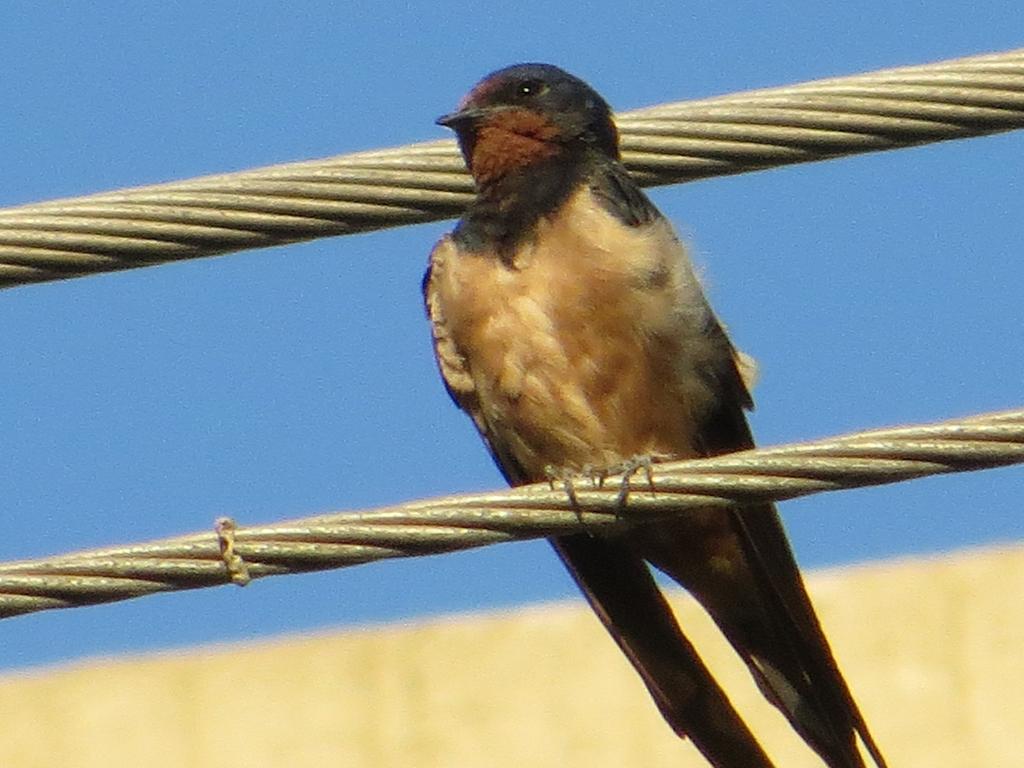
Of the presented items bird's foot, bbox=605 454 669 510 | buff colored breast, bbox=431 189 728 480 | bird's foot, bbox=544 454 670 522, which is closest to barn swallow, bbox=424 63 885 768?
buff colored breast, bbox=431 189 728 480

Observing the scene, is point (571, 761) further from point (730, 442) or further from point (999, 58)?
point (999, 58)

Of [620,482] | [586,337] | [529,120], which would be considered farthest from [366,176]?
[529,120]

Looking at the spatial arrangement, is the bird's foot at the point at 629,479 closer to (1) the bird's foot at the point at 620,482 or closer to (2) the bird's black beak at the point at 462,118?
(1) the bird's foot at the point at 620,482

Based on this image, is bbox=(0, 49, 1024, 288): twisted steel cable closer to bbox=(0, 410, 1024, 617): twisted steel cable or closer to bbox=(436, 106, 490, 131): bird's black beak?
A: bbox=(0, 410, 1024, 617): twisted steel cable

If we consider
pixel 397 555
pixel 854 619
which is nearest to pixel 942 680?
pixel 854 619

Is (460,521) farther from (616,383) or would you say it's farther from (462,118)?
(462,118)

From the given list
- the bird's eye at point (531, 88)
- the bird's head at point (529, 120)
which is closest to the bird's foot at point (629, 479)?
the bird's head at point (529, 120)
